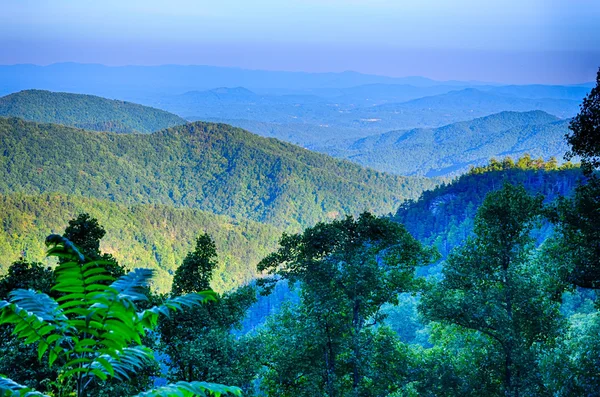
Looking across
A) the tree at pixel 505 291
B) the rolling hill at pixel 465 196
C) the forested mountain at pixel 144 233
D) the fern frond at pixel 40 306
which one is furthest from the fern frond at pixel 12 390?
the forested mountain at pixel 144 233

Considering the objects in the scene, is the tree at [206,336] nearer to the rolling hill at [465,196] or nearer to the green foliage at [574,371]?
the green foliage at [574,371]

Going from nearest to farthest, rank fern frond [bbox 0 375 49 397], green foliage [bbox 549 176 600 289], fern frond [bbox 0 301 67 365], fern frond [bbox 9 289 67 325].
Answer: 1. fern frond [bbox 0 375 49 397]
2. fern frond [bbox 0 301 67 365]
3. fern frond [bbox 9 289 67 325]
4. green foliage [bbox 549 176 600 289]

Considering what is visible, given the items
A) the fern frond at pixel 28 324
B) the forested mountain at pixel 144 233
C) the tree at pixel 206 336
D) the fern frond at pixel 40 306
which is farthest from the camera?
the forested mountain at pixel 144 233

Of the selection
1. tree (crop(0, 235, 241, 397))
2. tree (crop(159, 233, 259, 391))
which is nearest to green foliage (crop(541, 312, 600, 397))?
tree (crop(159, 233, 259, 391))

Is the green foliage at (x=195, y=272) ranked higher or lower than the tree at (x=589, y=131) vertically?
lower

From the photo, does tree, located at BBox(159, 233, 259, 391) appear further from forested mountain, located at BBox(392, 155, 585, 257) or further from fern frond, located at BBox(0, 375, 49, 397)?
forested mountain, located at BBox(392, 155, 585, 257)

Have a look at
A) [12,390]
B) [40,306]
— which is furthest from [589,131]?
[12,390]
